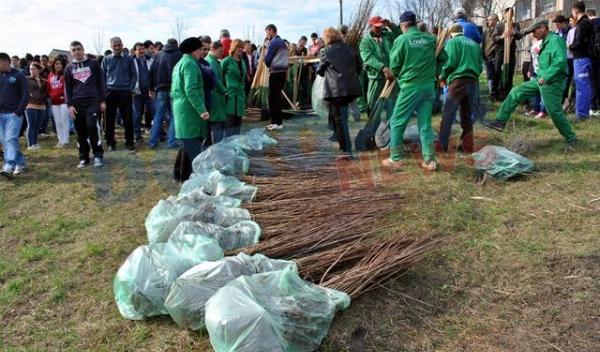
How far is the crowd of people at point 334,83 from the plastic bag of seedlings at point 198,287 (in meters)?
2.78

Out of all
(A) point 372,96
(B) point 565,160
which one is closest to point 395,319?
(B) point 565,160

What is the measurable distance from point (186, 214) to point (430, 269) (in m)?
1.92

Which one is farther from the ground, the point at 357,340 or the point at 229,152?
the point at 229,152

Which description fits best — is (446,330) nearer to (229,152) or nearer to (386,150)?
(229,152)

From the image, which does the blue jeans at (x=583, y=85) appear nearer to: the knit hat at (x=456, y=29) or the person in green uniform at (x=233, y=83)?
the knit hat at (x=456, y=29)

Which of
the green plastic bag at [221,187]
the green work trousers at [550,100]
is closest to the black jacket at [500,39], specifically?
the green work trousers at [550,100]

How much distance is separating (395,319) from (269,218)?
1549 millimetres

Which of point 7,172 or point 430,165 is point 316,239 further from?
point 7,172

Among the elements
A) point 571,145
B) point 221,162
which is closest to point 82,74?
point 221,162

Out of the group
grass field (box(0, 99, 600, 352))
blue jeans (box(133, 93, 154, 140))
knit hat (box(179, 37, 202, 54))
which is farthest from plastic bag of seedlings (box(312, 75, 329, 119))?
knit hat (box(179, 37, 202, 54))

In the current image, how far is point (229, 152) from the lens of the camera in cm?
579

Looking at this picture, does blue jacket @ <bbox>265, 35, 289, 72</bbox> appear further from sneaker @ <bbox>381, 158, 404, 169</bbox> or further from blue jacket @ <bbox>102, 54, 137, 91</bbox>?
sneaker @ <bbox>381, 158, 404, 169</bbox>

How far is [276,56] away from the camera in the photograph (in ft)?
29.1

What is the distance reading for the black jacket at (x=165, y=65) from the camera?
803 centimetres
